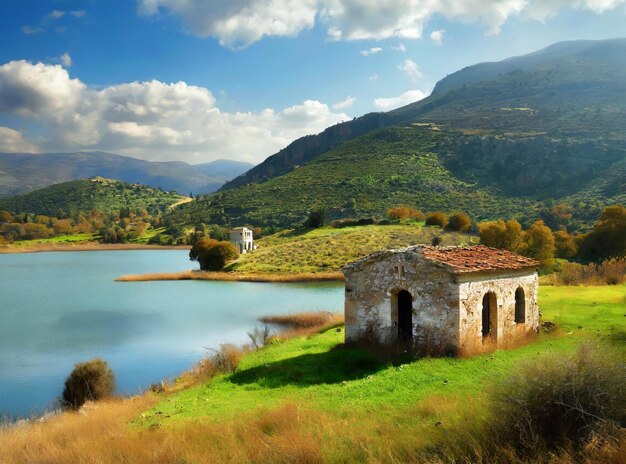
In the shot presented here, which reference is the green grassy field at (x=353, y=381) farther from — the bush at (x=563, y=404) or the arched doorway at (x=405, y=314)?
the arched doorway at (x=405, y=314)

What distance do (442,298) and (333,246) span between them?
46580 mm

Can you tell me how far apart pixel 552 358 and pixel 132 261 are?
79.0 metres

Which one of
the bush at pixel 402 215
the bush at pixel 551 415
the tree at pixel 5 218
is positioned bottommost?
the bush at pixel 551 415

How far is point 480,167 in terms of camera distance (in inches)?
3661

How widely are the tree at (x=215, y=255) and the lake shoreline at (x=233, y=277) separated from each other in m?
2.05

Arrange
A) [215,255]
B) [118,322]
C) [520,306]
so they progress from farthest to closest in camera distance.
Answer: [215,255] → [118,322] → [520,306]

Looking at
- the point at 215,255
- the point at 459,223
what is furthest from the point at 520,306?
the point at 215,255

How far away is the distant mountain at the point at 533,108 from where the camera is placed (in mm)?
102312

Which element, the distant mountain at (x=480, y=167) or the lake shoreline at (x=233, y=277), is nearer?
the lake shoreline at (x=233, y=277)

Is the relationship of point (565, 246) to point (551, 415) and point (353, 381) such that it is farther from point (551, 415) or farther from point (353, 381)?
point (551, 415)

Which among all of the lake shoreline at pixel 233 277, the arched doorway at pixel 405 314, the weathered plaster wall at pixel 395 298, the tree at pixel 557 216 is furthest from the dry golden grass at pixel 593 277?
the tree at pixel 557 216

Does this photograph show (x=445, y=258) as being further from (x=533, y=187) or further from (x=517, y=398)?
(x=533, y=187)

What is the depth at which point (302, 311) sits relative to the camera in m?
33.2

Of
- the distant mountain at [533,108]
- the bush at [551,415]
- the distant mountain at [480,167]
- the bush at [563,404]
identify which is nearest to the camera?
the bush at [551,415]
